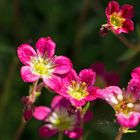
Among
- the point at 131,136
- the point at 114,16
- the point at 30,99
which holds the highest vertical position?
the point at 114,16

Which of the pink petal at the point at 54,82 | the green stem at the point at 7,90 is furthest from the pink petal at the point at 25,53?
the green stem at the point at 7,90

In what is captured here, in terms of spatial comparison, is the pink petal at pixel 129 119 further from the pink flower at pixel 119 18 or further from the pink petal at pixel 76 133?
the pink flower at pixel 119 18

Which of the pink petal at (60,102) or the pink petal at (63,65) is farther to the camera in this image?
the pink petal at (60,102)

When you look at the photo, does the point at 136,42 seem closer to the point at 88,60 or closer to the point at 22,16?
the point at 88,60

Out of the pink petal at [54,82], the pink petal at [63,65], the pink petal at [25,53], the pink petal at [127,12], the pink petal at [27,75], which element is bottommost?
the pink petal at [54,82]

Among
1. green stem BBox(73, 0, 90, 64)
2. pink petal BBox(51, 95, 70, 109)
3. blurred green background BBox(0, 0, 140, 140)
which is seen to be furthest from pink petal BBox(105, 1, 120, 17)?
green stem BBox(73, 0, 90, 64)

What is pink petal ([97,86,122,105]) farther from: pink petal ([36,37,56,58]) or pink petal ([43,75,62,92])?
pink petal ([36,37,56,58])

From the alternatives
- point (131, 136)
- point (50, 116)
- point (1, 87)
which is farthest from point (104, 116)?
point (1, 87)
